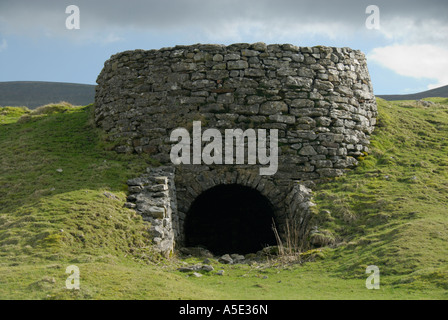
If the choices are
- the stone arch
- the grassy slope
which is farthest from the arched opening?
the grassy slope

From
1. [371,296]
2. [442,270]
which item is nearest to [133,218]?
[371,296]

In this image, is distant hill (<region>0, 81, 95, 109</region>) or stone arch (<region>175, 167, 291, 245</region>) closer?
stone arch (<region>175, 167, 291, 245</region>)

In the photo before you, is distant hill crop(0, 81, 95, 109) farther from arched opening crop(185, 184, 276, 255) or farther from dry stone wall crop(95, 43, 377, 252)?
dry stone wall crop(95, 43, 377, 252)

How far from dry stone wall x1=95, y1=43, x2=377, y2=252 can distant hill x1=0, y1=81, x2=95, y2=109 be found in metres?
20.3

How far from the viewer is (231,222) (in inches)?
563

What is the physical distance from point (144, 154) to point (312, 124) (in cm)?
410

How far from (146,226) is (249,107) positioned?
13.4 ft

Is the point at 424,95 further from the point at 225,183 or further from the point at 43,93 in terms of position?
the point at 43,93

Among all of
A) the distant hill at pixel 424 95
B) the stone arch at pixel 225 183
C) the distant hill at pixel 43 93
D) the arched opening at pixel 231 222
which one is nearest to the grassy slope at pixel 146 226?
the stone arch at pixel 225 183

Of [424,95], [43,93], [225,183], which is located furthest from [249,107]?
[43,93]

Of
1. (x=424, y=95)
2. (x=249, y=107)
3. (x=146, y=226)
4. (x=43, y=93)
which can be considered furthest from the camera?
(x=43, y=93)

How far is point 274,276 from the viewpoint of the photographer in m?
8.48

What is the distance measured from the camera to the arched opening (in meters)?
13.4
